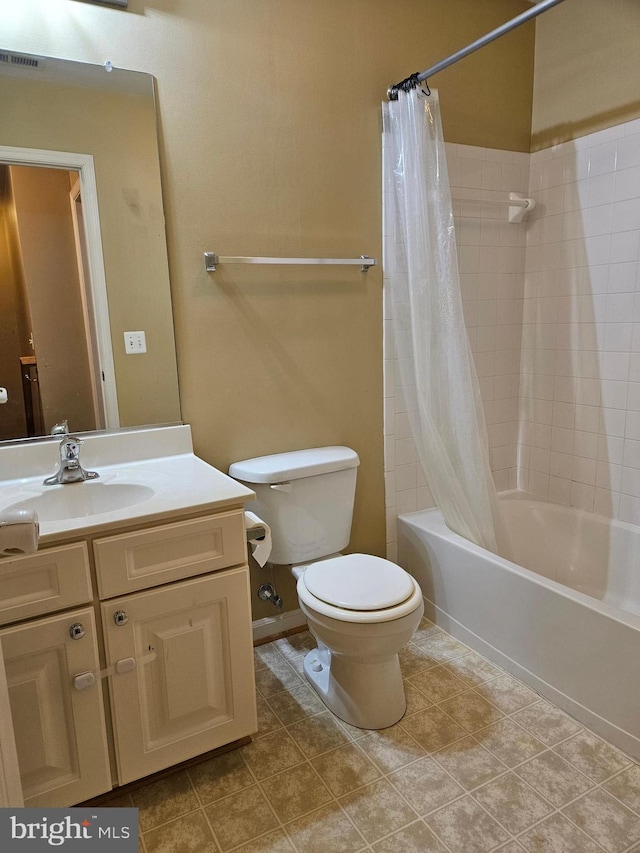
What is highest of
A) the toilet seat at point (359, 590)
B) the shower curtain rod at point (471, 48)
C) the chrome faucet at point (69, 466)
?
the shower curtain rod at point (471, 48)

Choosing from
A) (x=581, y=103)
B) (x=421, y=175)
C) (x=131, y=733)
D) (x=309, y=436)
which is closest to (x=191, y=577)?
(x=131, y=733)

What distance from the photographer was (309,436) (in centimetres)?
219

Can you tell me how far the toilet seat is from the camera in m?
1.61

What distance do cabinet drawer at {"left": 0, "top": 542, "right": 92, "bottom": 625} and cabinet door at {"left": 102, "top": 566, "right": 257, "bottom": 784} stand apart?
3.6 inches

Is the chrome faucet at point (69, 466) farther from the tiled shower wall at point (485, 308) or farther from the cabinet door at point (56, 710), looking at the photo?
the tiled shower wall at point (485, 308)

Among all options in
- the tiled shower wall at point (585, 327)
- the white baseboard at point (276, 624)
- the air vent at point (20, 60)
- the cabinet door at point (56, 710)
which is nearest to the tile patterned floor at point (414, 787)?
the cabinet door at point (56, 710)

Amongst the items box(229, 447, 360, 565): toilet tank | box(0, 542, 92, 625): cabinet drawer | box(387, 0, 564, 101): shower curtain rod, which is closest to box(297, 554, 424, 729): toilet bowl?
box(229, 447, 360, 565): toilet tank

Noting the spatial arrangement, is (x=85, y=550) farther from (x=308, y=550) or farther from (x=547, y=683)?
(x=547, y=683)

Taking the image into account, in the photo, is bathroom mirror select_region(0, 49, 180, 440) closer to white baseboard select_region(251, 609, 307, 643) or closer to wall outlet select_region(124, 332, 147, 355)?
wall outlet select_region(124, 332, 147, 355)

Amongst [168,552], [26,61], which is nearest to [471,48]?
[26,61]

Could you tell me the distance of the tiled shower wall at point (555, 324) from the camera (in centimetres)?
221

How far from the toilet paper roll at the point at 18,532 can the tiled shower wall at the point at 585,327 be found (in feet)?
6.99

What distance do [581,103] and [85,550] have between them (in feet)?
8.03

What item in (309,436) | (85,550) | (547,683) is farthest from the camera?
(309,436)
